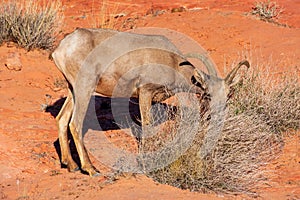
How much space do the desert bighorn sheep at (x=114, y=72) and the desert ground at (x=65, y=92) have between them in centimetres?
70

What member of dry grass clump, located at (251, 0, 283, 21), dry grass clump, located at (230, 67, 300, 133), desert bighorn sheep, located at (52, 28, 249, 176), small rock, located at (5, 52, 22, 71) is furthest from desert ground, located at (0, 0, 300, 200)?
desert bighorn sheep, located at (52, 28, 249, 176)

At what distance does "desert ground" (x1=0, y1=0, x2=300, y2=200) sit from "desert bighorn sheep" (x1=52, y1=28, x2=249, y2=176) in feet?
2.30

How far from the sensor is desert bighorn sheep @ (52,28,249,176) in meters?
7.96

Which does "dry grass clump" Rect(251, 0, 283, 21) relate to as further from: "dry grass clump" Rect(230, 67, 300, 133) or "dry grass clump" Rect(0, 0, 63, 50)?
"dry grass clump" Rect(230, 67, 300, 133)

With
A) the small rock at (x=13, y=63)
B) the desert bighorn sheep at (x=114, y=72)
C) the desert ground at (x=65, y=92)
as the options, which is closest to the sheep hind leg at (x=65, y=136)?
the desert bighorn sheep at (x=114, y=72)

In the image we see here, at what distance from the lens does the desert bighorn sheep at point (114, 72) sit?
7.96m

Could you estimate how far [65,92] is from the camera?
38.4ft

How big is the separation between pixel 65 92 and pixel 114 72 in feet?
12.0

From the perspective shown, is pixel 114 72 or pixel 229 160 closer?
pixel 229 160

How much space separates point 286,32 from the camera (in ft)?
51.3

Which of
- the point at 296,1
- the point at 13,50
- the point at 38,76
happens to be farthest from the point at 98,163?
the point at 296,1

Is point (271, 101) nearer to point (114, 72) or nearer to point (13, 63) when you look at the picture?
point (114, 72)

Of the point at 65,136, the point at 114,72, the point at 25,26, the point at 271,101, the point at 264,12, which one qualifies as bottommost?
the point at 65,136

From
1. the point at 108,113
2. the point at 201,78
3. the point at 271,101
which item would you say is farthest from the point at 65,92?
the point at 271,101
